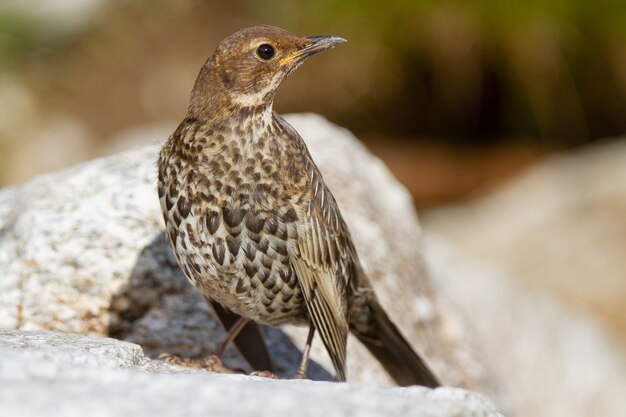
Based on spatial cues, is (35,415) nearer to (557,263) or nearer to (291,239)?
(291,239)

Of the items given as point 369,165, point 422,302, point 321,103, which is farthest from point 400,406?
point 321,103

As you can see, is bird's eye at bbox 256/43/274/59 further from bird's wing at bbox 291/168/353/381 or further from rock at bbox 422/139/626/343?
rock at bbox 422/139/626/343

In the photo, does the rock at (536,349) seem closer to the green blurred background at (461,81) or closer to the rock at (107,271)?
the rock at (107,271)

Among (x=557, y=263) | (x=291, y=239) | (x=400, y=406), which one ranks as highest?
(x=291, y=239)

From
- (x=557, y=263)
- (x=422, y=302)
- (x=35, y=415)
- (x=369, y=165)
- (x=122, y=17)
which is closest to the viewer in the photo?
(x=35, y=415)

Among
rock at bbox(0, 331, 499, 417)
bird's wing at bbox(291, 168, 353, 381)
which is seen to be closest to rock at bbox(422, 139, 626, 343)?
bird's wing at bbox(291, 168, 353, 381)

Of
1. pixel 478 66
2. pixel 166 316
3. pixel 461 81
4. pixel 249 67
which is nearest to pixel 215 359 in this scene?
pixel 166 316

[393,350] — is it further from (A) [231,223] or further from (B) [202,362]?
(A) [231,223]
